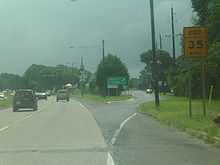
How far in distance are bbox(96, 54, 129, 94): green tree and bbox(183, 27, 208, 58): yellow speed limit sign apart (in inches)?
3432

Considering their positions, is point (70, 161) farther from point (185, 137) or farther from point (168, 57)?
point (168, 57)

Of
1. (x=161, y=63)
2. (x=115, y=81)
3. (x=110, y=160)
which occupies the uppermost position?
(x=161, y=63)

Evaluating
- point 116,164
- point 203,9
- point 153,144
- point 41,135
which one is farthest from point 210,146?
point 203,9

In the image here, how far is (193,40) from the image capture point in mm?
28062

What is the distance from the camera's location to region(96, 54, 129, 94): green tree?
118 meters

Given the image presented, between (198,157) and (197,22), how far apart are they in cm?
4110

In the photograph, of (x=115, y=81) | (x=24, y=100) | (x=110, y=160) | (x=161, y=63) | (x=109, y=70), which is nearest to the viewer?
(x=110, y=160)

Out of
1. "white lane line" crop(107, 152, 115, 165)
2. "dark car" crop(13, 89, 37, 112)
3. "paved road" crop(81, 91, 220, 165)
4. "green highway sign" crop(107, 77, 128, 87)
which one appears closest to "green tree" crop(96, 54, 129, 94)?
"green highway sign" crop(107, 77, 128, 87)

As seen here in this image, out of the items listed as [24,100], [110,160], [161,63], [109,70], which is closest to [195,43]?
[110,160]

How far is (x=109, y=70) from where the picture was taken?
119 metres

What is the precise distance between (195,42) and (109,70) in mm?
90878

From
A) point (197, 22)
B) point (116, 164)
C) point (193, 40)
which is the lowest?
point (116, 164)

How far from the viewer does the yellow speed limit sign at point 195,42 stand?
27844 millimetres

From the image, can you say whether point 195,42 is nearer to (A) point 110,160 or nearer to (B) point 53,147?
(B) point 53,147
